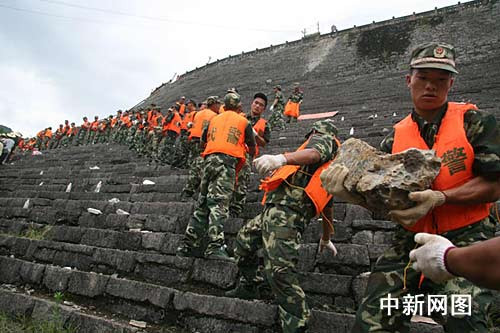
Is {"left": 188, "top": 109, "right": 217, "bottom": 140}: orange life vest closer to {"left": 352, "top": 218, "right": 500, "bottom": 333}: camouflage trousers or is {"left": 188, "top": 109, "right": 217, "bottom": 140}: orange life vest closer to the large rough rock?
the large rough rock

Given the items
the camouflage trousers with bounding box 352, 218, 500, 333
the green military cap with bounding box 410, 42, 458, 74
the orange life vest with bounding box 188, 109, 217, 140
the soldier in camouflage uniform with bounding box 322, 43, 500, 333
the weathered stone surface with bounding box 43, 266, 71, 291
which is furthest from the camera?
the orange life vest with bounding box 188, 109, 217, 140

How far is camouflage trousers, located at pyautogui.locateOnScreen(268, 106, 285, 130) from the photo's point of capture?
9.90 m

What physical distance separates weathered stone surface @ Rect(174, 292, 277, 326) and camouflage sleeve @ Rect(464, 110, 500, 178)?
5.30ft

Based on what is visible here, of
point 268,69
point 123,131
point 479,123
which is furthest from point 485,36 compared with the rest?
point 479,123

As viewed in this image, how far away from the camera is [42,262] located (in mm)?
4410

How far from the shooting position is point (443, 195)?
1577 millimetres

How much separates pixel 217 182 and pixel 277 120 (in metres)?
6.63

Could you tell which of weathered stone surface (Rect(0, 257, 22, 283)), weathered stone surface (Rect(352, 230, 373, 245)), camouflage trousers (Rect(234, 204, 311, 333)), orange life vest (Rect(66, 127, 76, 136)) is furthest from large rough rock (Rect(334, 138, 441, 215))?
orange life vest (Rect(66, 127, 76, 136))

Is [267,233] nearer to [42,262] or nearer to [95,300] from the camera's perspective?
[95,300]

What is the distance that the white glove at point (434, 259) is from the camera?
1207 mm

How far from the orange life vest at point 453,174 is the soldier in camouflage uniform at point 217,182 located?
203 centimetres

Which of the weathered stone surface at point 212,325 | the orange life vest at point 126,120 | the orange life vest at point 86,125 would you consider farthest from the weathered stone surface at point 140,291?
the orange life vest at point 86,125

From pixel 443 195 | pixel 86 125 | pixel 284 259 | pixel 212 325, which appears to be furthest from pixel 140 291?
pixel 86 125

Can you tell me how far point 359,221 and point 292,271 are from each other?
4.41 ft
